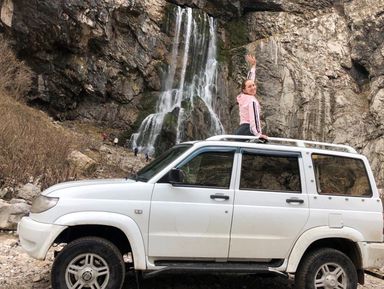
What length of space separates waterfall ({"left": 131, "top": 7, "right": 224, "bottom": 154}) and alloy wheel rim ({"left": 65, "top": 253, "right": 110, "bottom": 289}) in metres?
22.1

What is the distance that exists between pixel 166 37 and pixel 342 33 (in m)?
11.4

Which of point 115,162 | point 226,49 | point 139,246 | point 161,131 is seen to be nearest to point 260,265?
point 139,246

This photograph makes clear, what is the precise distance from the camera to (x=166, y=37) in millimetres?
30859

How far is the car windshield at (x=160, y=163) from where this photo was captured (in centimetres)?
635

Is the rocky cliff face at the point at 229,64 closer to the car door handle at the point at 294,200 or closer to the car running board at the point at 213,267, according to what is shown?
the car door handle at the point at 294,200

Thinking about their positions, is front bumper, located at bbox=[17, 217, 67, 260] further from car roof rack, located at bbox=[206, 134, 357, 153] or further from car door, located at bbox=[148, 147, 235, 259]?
car roof rack, located at bbox=[206, 134, 357, 153]

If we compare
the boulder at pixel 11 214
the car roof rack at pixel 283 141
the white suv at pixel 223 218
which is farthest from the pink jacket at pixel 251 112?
the boulder at pixel 11 214

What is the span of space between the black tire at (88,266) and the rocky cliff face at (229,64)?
22.6 metres

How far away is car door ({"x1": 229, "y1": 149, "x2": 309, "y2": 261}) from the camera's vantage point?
6.24m

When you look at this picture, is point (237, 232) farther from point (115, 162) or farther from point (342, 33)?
point (342, 33)

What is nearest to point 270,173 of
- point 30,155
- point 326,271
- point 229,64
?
point 326,271

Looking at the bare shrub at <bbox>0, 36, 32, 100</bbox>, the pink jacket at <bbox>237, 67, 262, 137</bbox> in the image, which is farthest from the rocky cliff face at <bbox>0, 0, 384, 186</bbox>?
the pink jacket at <bbox>237, 67, 262, 137</bbox>

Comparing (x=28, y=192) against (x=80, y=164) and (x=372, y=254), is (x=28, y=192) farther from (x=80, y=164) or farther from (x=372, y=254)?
(x=372, y=254)

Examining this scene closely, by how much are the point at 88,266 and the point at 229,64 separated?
88.4 feet
